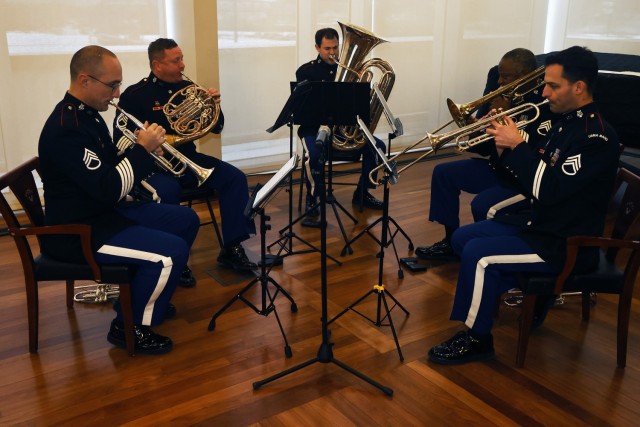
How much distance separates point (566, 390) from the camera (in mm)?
2846

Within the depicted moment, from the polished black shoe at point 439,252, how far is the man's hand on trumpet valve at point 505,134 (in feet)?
4.09

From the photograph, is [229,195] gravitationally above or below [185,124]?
below

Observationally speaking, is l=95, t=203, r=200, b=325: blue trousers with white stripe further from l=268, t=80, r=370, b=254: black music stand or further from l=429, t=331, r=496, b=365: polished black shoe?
l=429, t=331, r=496, b=365: polished black shoe

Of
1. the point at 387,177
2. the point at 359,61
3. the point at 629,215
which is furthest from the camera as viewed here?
the point at 359,61

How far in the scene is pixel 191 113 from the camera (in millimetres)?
3916

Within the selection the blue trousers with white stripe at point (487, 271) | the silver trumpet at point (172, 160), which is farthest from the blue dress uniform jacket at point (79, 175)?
the blue trousers with white stripe at point (487, 271)

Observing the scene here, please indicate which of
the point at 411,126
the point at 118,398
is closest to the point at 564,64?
the point at 118,398

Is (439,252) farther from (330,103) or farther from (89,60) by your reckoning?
(89,60)

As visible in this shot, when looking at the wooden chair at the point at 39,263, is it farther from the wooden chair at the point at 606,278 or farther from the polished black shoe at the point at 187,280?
the wooden chair at the point at 606,278

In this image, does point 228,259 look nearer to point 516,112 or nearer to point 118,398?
point 118,398

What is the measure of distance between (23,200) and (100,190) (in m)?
0.40

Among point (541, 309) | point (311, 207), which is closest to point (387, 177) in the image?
point (541, 309)

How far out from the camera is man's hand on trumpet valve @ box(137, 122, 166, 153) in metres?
3.13

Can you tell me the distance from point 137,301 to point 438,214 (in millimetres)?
2026
